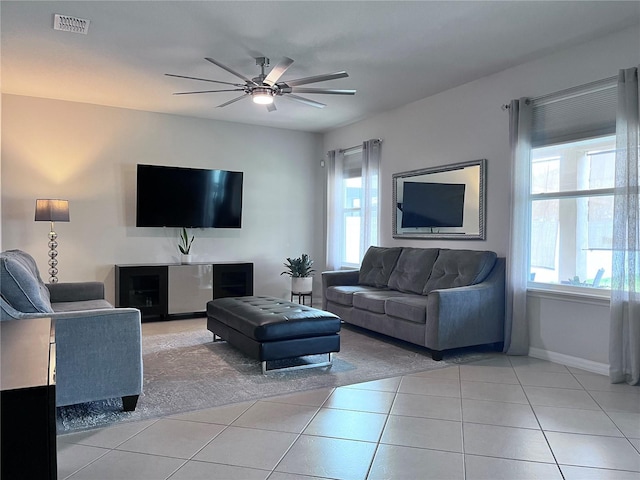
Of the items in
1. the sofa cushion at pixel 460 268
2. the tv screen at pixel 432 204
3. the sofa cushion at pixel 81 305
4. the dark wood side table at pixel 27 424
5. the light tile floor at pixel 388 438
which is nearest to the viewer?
the dark wood side table at pixel 27 424

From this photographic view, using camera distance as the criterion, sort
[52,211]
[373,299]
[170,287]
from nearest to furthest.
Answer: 1. [373,299]
2. [52,211]
3. [170,287]

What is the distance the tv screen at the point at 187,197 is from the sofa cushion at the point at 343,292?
Answer: 1.88 meters

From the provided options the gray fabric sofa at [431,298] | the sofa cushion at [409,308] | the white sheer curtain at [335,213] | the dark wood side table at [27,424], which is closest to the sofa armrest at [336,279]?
the gray fabric sofa at [431,298]

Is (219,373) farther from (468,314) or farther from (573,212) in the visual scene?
(573,212)

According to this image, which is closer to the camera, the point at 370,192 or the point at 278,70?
the point at 278,70

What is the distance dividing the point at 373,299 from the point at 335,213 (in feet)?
7.92

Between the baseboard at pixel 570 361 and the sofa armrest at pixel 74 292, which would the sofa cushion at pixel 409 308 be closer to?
the baseboard at pixel 570 361

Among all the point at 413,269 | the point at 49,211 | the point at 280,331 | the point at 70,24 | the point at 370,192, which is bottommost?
the point at 280,331

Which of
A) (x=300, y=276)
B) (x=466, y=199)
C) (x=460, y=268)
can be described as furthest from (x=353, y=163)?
(x=460, y=268)

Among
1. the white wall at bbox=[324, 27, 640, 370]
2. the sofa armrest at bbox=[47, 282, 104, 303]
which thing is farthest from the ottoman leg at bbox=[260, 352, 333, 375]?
the sofa armrest at bbox=[47, 282, 104, 303]

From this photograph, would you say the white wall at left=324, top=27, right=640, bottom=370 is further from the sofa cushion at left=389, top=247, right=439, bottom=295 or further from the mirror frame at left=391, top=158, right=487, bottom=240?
the sofa cushion at left=389, top=247, right=439, bottom=295

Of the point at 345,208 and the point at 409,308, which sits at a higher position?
the point at 345,208

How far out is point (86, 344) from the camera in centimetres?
278

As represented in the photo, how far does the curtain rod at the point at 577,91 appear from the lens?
3.81 metres
